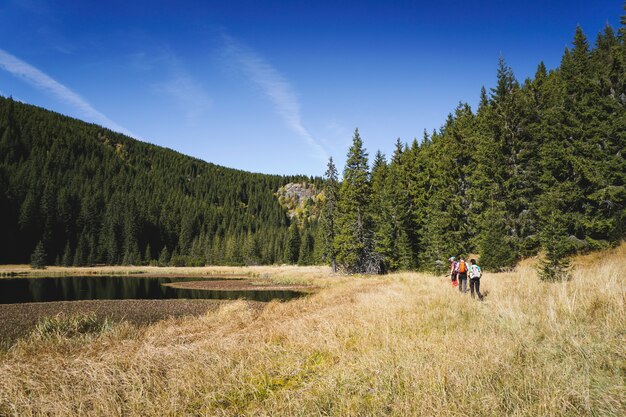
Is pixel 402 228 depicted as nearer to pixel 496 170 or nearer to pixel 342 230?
pixel 342 230

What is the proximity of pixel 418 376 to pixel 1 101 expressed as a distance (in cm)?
27047

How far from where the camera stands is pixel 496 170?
3080cm

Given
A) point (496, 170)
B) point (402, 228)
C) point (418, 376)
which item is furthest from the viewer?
point (402, 228)

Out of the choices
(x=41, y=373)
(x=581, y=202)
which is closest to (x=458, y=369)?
(x=41, y=373)

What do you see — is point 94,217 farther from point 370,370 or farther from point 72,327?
point 370,370

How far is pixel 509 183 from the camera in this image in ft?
97.2

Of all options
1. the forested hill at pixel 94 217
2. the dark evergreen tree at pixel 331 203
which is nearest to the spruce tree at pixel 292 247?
the forested hill at pixel 94 217

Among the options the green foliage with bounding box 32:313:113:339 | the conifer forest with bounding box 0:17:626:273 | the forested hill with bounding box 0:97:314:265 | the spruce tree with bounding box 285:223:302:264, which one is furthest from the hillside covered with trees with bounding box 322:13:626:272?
the forested hill with bounding box 0:97:314:265

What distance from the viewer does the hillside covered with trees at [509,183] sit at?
2350cm

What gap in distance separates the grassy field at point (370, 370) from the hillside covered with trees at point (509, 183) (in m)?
11.5

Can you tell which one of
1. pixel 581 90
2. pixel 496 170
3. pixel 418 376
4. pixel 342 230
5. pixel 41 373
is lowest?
pixel 41 373

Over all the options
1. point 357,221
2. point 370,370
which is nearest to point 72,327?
point 370,370

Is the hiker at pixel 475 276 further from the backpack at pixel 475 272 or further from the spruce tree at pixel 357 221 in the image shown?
the spruce tree at pixel 357 221

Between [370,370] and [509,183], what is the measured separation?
29.6 metres
